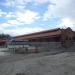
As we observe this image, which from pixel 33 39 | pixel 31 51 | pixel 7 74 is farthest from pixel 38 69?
pixel 33 39

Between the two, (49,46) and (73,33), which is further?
(73,33)

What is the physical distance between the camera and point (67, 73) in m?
12.5

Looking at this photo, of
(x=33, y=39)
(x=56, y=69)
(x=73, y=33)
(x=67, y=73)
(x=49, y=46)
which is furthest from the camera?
(x=33, y=39)

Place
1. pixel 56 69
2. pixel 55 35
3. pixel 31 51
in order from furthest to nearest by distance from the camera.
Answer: pixel 55 35 → pixel 31 51 → pixel 56 69

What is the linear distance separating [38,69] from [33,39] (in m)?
33.3

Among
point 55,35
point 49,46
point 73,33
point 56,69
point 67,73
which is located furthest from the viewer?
point 73,33

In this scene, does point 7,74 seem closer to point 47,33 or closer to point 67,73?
point 67,73

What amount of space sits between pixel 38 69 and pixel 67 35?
80.2ft

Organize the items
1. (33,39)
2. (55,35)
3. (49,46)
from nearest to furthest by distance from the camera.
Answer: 1. (49,46)
2. (55,35)
3. (33,39)

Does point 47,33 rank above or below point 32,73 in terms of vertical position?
above

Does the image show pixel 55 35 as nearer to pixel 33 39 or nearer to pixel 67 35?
pixel 67 35

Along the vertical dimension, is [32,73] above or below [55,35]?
below

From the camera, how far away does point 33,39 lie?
4709cm

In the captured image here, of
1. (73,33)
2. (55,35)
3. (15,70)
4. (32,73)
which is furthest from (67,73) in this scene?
(73,33)
